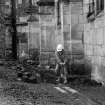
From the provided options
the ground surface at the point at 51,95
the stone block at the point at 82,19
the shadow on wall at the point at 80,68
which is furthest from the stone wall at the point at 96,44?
the ground surface at the point at 51,95

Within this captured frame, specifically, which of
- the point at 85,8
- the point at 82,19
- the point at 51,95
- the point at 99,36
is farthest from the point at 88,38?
the point at 51,95

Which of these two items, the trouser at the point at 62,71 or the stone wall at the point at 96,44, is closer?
the stone wall at the point at 96,44

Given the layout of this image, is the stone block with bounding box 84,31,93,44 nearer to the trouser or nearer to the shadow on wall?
the shadow on wall

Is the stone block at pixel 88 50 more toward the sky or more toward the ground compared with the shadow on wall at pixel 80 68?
more toward the sky

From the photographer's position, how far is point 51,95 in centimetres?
925

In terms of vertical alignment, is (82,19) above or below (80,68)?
above

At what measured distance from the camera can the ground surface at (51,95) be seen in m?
8.21

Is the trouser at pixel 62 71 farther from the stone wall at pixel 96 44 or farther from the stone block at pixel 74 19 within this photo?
the stone block at pixel 74 19

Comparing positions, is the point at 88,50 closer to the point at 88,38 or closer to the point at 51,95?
the point at 88,38

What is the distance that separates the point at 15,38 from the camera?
27.2 m

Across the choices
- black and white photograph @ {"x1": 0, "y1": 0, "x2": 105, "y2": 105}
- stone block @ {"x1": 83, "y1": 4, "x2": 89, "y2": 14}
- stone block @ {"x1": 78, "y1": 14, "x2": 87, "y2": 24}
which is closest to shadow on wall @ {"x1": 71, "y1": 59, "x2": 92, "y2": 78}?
black and white photograph @ {"x1": 0, "y1": 0, "x2": 105, "y2": 105}

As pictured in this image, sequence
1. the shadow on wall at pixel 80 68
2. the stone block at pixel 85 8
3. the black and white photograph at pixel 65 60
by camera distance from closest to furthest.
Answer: the black and white photograph at pixel 65 60, the shadow on wall at pixel 80 68, the stone block at pixel 85 8

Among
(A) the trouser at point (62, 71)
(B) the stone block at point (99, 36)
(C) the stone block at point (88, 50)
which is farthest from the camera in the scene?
(C) the stone block at point (88, 50)

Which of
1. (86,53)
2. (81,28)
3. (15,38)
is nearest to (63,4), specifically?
(81,28)
